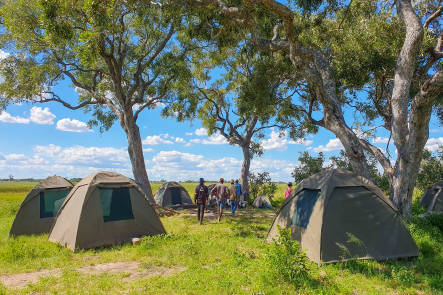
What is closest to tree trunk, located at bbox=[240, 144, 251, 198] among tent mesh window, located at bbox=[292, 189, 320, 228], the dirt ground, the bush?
tent mesh window, located at bbox=[292, 189, 320, 228]

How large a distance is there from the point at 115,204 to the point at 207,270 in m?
4.13

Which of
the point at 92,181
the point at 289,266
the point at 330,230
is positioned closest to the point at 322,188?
the point at 330,230

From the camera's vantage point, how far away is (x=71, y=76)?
1905 cm

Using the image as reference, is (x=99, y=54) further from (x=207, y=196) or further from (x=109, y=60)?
(x=207, y=196)

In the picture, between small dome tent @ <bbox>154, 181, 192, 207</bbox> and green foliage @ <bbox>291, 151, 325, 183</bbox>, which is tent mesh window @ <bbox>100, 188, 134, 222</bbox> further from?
green foliage @ <bbox>291, 151, 325, 183</bbox>

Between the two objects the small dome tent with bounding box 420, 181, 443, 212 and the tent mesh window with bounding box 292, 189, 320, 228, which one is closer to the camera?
the tent mesh window with bounding box 292, 189, 320, 228

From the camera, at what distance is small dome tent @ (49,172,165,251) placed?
331 inches

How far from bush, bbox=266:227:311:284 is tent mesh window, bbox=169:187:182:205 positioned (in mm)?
14607

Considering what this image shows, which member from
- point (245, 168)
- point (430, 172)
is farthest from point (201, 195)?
point (430, 172)

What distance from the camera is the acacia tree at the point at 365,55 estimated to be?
32.2 feet

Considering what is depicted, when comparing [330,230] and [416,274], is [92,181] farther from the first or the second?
[416,274]

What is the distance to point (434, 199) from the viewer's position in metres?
16.3

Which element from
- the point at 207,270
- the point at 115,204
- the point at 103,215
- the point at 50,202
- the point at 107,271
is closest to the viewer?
the point at 207,270

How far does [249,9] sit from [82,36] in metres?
7.01
